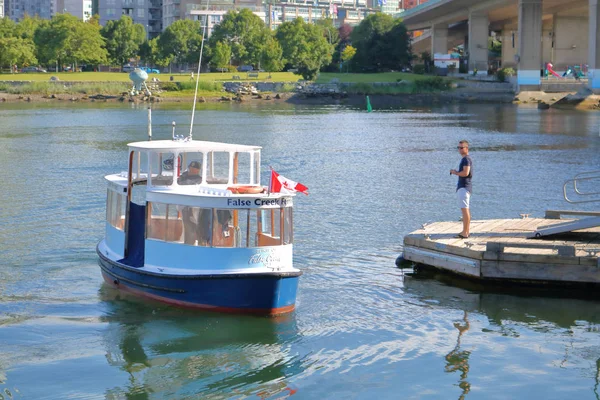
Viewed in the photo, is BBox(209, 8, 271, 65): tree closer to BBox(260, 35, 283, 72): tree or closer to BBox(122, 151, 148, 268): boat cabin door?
BBox(260, 35, 283, 72): tree

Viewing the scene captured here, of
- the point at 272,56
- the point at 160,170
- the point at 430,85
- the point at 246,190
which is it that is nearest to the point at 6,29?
the point at 272,56

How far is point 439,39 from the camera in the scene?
464 feet

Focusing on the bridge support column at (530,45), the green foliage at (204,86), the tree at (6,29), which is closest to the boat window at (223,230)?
the bridge support column at (530,45)

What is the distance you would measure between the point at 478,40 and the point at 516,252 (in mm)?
104725

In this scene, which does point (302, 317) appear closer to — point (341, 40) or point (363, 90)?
point (363, 90)

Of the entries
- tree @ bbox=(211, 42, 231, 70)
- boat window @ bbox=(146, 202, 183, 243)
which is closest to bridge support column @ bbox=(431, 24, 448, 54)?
tree @ bbox=(211, 42, 231, 70)

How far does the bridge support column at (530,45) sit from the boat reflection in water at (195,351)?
85.2 m

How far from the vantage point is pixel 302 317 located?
1764 cm

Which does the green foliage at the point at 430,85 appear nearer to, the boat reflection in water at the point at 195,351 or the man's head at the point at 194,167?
the man's head at the point at 194,167

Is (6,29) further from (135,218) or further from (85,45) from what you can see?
(135,218)

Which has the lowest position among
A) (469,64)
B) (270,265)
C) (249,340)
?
(249,340)

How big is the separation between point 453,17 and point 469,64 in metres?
13.1

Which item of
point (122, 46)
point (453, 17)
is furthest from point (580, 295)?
point (122, 46)

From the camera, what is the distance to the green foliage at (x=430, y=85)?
355ft
